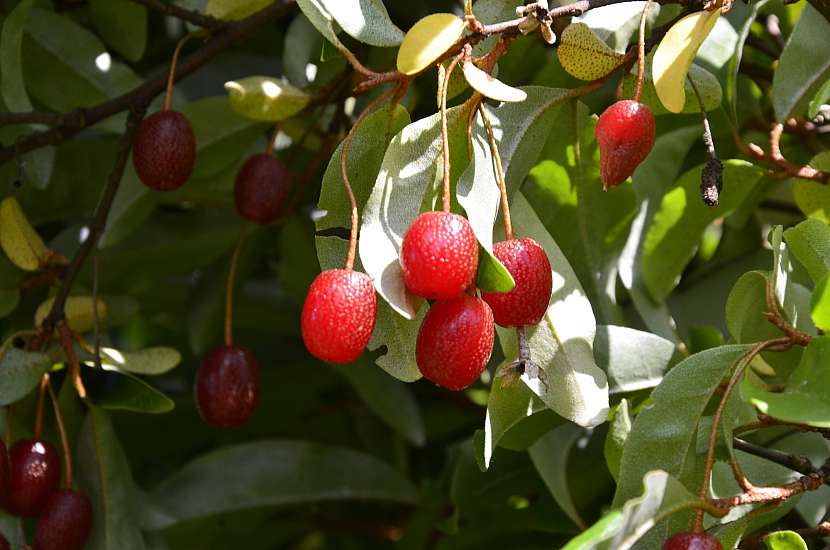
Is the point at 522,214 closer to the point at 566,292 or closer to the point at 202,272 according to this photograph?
the point at 566,292

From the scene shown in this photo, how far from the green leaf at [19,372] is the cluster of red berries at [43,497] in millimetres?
59

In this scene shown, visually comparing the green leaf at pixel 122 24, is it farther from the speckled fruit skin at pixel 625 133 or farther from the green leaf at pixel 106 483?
the speckled fruit skin at pixel 625 133

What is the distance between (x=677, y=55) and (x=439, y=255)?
244mm

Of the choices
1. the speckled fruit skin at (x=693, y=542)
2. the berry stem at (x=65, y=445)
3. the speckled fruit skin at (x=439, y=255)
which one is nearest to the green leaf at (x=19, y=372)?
the berry stem at (x=65, y=445)

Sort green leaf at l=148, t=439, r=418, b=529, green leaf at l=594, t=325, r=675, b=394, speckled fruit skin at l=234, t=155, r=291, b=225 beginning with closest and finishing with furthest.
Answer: green leaf at l=594, t=325, r=675, b=394, speckled fruit skin at l=234, t=155, r=291, b=225, green leaf at l=148, t=439, r=418, b=529

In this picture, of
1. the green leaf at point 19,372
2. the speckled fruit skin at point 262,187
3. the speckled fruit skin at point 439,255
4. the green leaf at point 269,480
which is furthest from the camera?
the green leaf at point 269,480

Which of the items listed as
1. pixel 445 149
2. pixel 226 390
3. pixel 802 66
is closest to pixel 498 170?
pixel 445 149

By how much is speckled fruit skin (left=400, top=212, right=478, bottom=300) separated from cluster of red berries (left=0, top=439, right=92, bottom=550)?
58cm

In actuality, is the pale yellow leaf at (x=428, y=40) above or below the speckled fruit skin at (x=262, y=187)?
above

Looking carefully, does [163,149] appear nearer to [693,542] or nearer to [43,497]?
[43,497]

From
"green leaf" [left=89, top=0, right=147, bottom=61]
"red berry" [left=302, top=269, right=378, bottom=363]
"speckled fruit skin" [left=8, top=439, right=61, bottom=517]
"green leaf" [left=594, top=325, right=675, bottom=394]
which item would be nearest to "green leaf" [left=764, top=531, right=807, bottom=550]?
"green leaf" [left=594, top=325, right=675, bottom=394]

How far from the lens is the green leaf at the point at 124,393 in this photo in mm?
1228

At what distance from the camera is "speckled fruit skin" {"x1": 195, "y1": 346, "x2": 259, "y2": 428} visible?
1.33 m

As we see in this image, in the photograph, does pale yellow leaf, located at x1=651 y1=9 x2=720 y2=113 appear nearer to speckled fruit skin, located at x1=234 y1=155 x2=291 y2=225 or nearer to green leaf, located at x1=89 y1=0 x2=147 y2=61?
speckled fruit skin, located at x1=234 y1=155 x2=291 y2=225
